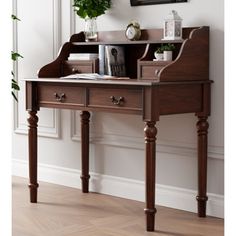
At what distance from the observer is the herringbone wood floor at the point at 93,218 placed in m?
2.76

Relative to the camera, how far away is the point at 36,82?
3354 millimetres

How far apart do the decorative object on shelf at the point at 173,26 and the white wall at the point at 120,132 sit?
15cm

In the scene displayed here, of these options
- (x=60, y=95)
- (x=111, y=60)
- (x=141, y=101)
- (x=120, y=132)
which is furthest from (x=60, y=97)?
(x=141, y=101)

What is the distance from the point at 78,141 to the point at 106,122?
33 centimetres

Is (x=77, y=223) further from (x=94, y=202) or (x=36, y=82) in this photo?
(x=36, y=82)

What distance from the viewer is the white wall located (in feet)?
10.1

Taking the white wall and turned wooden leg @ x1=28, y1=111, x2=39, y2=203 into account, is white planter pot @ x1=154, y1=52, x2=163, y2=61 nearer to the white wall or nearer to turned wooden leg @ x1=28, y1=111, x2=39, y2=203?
the white wall

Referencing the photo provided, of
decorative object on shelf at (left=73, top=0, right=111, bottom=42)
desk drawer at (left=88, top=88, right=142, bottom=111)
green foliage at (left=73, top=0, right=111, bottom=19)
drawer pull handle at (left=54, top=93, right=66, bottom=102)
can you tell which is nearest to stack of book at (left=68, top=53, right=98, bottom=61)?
decorative object on shelf at (left=73, top=0, right=111, bottom=42)

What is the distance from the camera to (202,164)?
302cm

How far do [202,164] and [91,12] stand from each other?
126cm

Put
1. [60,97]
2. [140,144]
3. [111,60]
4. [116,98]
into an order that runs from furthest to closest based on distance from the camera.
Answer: [140,144]
[111,60]
[60,97]
[116,98]

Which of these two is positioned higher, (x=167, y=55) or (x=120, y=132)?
(x=167, y=55)

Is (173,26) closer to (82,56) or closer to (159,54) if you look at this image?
(159,54)
